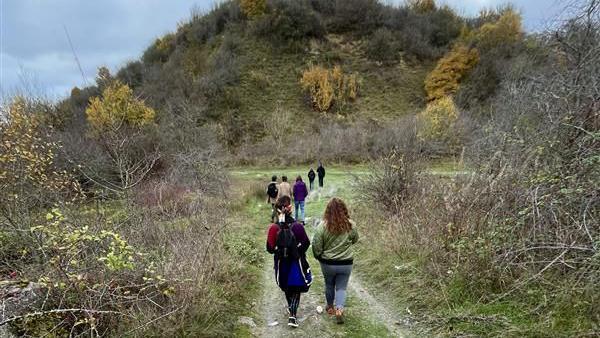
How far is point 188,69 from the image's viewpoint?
50.3 meters

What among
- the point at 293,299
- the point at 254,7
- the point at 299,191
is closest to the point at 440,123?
the point at 299,191

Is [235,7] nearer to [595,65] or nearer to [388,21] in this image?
[388,21]

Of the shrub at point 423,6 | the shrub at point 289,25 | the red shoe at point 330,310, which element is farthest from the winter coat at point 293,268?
the shrub at point 423,6

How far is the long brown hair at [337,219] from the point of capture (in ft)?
18.8

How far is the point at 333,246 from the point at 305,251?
1.31 ft

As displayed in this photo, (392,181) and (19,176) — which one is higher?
(19,176)

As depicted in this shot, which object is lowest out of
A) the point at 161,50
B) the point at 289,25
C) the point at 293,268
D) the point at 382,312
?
the point at 382,312

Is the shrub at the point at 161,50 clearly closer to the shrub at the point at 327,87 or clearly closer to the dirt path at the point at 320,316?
the shrub at the point at 327,87

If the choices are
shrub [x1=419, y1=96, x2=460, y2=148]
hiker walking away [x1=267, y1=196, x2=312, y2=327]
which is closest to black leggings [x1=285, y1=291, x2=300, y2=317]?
hiker walking away [x1=267, y1=196, x2=312, y2=327]

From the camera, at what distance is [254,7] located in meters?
55.2

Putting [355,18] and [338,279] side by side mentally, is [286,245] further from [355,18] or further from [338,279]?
[355,18]

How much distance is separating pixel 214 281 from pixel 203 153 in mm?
11960

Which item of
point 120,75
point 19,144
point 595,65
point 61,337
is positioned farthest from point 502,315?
point 120,75

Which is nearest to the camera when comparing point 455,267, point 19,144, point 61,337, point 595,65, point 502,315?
point 61,337
